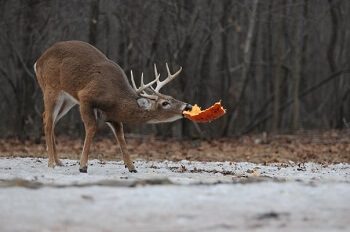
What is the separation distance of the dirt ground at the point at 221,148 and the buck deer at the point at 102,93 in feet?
14.9

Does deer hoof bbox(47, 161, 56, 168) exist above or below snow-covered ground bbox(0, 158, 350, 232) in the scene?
below

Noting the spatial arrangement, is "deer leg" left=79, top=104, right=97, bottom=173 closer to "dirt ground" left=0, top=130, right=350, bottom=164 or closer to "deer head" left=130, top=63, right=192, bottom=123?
"deer head" left=130, top=63, right=192, bottom=123

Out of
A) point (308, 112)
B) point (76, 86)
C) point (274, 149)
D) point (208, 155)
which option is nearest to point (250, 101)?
point (308, 112)

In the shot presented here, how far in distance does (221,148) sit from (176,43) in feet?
19.7

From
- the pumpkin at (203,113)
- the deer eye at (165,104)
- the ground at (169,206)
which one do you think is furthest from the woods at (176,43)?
the ground at (169,206)

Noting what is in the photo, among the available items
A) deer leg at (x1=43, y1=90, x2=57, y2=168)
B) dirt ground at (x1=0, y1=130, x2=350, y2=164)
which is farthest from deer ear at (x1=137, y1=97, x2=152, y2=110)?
dirt ground at (x1=0, y1=130, x2=350, y2=164)

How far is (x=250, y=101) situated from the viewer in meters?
36.6

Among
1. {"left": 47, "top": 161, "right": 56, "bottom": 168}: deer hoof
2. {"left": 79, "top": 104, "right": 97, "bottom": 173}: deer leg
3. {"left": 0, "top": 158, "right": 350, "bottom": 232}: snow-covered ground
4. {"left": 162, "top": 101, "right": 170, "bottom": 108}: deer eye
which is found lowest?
A: {"left": 47, "top": 161, "right": 56, "bottom": 168}: deer hoof

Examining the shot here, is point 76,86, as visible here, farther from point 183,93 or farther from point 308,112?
point 308,112

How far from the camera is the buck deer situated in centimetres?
1034

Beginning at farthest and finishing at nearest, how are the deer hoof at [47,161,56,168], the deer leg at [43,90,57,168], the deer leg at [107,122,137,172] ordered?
the deer leg at [43,90,57,168]
the deer hoof at [47,161,56,168]
the deer leg at [107,122,137,172]

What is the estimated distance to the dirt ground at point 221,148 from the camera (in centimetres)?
1642

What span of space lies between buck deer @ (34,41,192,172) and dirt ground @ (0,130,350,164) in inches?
178

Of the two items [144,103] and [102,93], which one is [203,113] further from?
[102,93]
